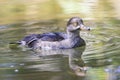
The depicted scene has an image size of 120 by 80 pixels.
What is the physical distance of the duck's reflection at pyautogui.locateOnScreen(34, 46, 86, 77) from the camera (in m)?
8.98

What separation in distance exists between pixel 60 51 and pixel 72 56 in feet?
2.21

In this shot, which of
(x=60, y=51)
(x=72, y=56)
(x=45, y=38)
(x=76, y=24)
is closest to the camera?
(x=72, y=56)

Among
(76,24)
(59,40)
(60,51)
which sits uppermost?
(76,24)

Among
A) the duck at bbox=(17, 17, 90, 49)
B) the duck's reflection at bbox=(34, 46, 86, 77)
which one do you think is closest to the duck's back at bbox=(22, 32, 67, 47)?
the duck at bbox=(17, 17, 90, 49)

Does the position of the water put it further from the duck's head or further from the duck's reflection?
the duck's head

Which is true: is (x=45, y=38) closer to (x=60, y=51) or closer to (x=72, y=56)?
(x=60, y=51)

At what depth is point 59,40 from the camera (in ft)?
36.9

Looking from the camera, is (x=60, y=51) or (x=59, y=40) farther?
(x=59, y=40)

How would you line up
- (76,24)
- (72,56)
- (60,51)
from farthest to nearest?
(76,24) → (60,51) → (72,56)

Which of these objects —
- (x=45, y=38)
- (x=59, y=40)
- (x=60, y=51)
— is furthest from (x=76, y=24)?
(x=60, y=51)

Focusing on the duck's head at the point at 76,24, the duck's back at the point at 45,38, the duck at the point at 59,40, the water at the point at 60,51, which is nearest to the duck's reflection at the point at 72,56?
the water at the point at 60,51

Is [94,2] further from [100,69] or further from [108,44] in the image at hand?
[100,69]

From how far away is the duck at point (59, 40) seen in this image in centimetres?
1114

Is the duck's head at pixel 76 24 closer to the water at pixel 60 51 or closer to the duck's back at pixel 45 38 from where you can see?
the duck's back at pixel 45 38
